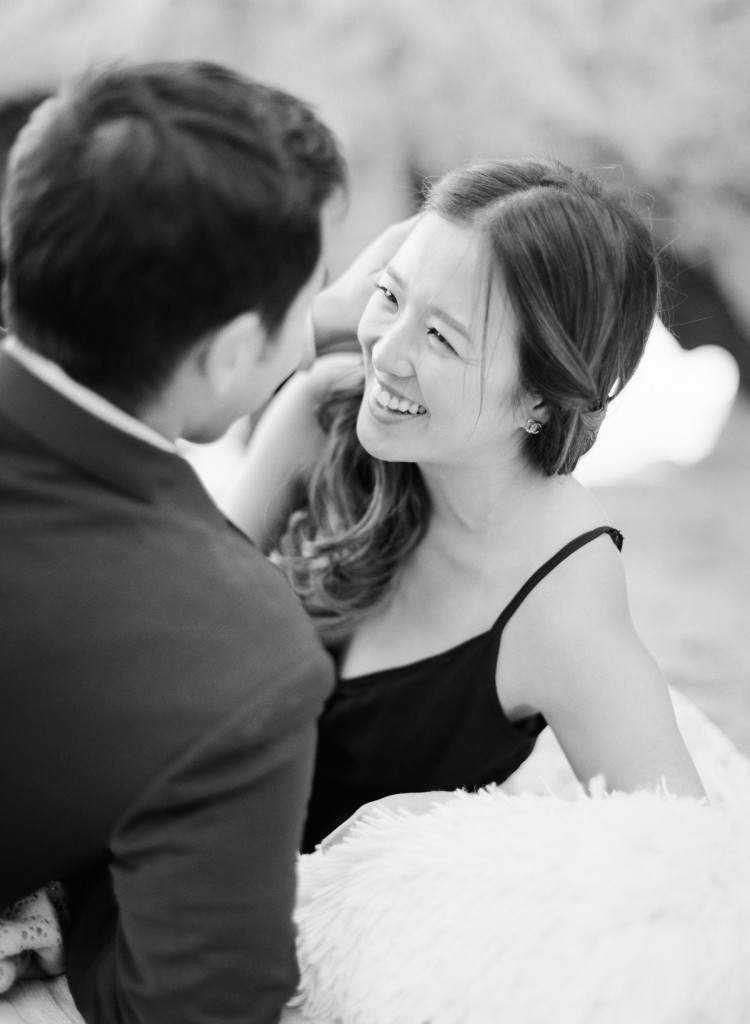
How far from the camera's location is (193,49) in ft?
9.59

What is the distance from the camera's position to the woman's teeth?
1122 mm

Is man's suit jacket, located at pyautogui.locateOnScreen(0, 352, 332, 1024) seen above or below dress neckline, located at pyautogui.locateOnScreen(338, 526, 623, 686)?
above

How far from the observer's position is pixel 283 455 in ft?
4.59

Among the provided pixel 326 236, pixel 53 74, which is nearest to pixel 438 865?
pixel 326 236

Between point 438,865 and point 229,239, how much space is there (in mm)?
500

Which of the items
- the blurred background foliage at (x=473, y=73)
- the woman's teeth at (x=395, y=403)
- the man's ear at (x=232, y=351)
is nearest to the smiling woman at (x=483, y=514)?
the woman's teeth at (x=395, y=403)

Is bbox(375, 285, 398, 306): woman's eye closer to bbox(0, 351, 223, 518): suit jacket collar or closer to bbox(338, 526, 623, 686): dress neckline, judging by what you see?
bbox(338, 526, 623, 686): dress neckline

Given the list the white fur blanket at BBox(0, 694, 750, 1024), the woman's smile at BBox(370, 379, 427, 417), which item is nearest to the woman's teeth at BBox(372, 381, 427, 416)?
the woman's smile at BBox(370, 379, 427, 417)

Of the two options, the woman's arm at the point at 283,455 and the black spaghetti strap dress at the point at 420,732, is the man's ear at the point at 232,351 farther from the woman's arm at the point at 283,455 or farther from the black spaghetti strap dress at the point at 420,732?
the woman's arm at the point at 283,455

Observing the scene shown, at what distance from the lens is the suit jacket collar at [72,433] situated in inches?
23.9

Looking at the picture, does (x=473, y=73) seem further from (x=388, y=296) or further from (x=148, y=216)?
(x=148, y=216)

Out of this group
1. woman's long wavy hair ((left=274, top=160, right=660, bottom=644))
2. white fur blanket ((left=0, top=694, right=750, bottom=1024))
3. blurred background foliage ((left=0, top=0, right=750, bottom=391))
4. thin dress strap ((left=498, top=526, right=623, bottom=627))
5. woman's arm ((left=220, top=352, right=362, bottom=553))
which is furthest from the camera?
blurred background foliage ((left=0, top=0, right=750, bottom=391))

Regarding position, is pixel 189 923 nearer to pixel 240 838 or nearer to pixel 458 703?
pixel 240 838

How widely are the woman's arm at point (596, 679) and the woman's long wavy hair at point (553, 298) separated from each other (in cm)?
13
